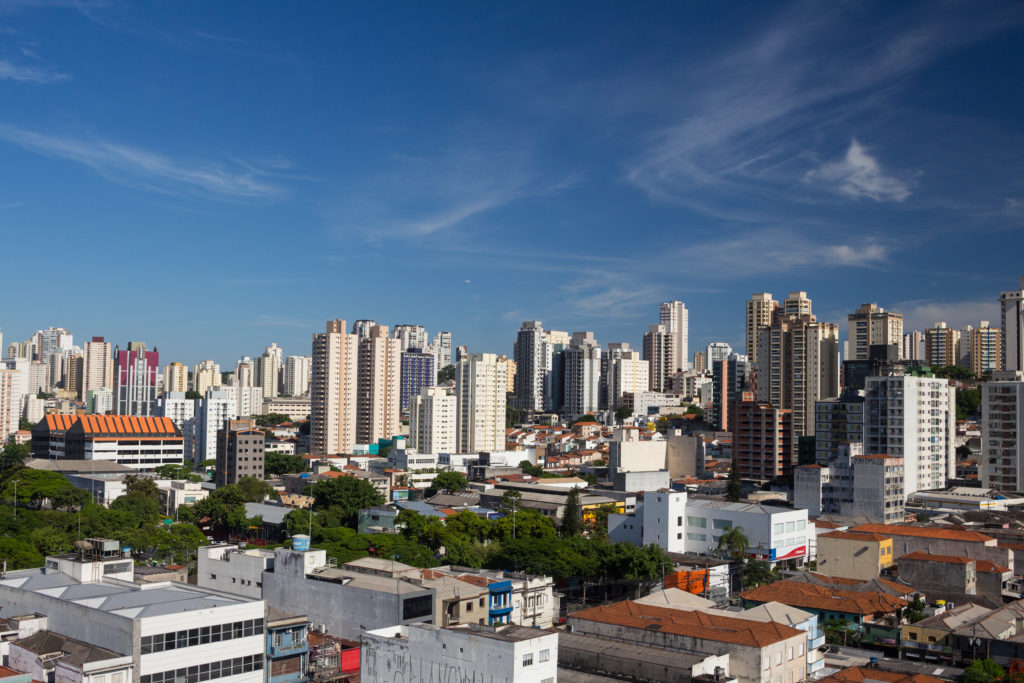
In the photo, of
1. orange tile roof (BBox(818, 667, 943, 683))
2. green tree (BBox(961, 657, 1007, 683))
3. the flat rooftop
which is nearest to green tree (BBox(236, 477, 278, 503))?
the flat rooftop

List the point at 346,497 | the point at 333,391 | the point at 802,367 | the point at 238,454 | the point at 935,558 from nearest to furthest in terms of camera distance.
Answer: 1. the point at 935,558
2. the point at 346,497
3. the point at 238,454
4. the point at 802,367
5. the point at 333,391

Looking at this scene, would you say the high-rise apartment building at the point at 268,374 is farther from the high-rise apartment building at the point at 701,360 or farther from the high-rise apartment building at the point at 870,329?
the high-rise apartment building at the point at 870,329

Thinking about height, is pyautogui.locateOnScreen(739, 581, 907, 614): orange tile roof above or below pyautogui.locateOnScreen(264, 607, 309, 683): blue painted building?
below

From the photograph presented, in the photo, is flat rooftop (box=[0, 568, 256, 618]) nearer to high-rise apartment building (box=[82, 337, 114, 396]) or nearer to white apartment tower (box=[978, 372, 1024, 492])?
white apartment tower (box=[978, 372, 1024, 492])

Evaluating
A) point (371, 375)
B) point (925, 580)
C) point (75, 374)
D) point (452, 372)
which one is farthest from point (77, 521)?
point (75, 374)

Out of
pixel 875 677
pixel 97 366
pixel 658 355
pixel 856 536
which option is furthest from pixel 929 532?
pixel 97 366

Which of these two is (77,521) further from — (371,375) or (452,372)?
(452,372)

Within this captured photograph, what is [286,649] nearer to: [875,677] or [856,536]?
[875,677]
